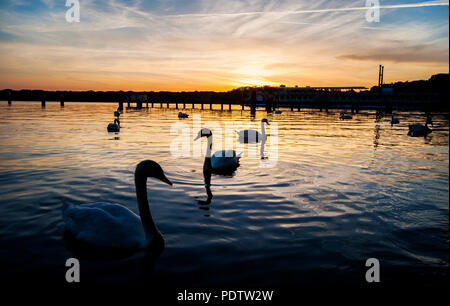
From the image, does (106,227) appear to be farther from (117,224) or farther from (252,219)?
(252,219)

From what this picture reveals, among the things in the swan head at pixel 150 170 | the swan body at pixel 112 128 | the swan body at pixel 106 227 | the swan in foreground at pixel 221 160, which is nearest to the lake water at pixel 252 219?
the swan body at pixel 106 227

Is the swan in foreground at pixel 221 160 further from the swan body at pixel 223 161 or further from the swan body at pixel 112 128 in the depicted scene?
the swan body at pixel 112 128

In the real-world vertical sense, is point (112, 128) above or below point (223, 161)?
above

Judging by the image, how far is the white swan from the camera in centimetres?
496

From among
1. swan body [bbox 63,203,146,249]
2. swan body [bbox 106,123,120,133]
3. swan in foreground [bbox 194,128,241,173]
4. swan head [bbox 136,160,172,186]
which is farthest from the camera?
swan body [bbox 106,123,120,133]

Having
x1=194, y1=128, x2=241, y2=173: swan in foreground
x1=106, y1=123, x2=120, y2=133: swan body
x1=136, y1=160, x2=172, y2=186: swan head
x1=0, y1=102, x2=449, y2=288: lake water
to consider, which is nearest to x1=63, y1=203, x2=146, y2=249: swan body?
x1=0, y1=102, x2=449, y2=288: lake water

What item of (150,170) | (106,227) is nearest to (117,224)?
(106,227)

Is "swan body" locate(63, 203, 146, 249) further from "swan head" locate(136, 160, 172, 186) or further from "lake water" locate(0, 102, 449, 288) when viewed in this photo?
"swan head" locate(136, 160, 172, 186)

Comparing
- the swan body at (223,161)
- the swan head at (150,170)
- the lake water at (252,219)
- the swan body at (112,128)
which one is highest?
the swan body at (112,128)

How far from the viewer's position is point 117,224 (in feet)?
16.7

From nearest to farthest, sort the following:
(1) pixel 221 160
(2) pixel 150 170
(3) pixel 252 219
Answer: (2) pixel 150 170 < (3) pixel 252 219 < (1) pixel 221 160

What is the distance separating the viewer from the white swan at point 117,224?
4.96 meters

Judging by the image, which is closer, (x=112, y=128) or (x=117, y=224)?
(x=117, y=224)
